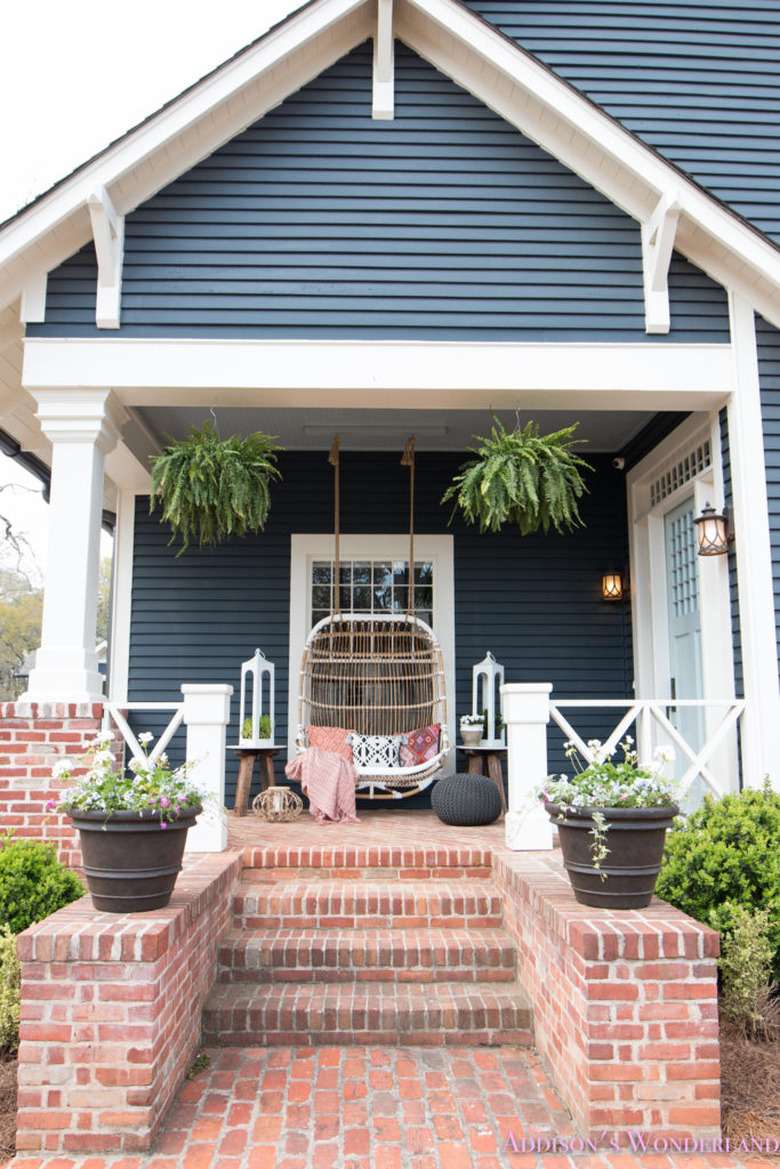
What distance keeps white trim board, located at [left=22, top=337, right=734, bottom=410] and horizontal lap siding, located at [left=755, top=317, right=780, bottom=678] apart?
215mm

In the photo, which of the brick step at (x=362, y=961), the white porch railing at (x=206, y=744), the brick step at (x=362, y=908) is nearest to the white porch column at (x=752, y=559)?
the brick step at (x=362, y=908)

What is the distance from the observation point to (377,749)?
20.4ft

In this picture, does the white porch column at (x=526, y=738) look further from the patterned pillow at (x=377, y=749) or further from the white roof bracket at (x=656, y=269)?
the white roof bracket at (x=656, y=269)

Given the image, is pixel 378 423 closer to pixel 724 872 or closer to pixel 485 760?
pixel 485 760

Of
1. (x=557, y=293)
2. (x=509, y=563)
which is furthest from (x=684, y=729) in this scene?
(x=557, y=293)

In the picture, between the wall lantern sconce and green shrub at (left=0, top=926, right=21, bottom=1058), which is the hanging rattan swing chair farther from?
green shrub at (left=0, top=926, right=21, bottom=1058)

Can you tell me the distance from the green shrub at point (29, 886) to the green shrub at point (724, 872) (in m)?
2.36

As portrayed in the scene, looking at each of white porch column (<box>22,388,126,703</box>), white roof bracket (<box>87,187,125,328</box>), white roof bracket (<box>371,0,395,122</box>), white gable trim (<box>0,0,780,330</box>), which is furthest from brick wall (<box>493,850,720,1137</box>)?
white roof bracket (<box>371,0,395,122</box>)

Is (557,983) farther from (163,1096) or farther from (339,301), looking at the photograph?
(339,301)

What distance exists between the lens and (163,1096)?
9.02 ft

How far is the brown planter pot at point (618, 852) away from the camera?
283 centimetres

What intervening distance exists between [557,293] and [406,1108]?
3998mm

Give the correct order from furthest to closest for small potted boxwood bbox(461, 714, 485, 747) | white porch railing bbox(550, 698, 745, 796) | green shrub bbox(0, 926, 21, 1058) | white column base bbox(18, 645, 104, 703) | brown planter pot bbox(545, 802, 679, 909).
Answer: small potted boxwood bbox(461, 714, 485, 747)
white column base bbox(18, 645, 104, 703)
white porch railing bbox(550, 698, 745, 796)
green shrub bbox(0, 926, 21, 1058)
brown planter pot bbox(545, 802, 679, 909)

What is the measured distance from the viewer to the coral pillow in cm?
591
